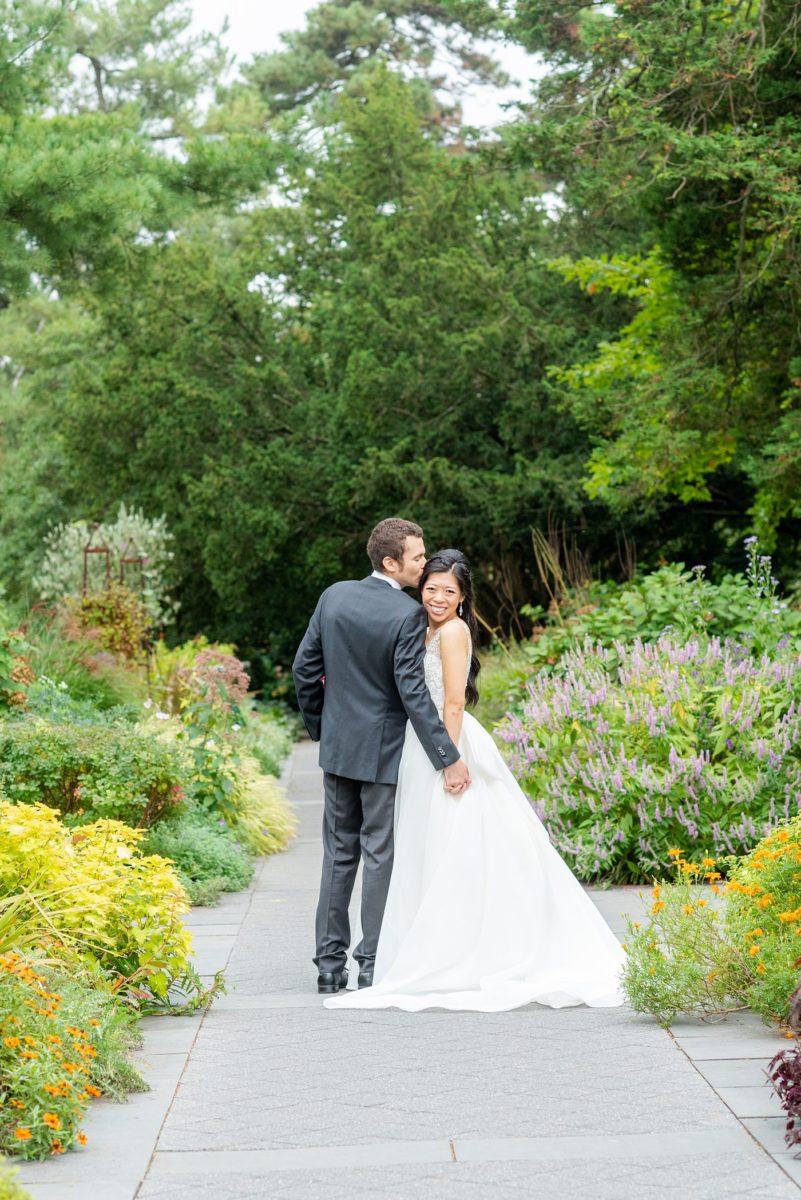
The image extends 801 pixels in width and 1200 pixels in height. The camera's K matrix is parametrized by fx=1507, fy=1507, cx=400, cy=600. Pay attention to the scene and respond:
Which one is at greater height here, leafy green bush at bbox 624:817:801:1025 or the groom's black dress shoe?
leafy green bush at bbox 624:817:801:1025

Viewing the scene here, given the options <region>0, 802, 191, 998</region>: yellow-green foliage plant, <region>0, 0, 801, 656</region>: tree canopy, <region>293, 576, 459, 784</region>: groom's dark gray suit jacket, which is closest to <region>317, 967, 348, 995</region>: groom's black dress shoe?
<region>0, 802, 191, 998</region>: yellow-green foliage plant

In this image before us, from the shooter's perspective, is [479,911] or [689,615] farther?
[689,615]

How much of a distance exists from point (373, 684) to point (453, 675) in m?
0.36

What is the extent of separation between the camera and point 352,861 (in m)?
6.72

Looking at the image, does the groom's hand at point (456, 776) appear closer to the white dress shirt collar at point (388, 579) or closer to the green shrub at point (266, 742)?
the white dress shirt collar at point (388, 579)

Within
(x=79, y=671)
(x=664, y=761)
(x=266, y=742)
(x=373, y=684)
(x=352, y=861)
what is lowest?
(x=266, y=742)

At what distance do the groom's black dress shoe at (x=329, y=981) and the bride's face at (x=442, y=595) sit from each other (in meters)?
1.63

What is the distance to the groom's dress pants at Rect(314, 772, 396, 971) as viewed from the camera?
21.6 ft

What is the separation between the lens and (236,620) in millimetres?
28594

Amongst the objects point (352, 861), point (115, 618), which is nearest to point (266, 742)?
point (115, 618)

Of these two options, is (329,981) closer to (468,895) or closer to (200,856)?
(468,895)

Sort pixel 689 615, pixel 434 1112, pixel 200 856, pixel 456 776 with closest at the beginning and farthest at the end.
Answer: pixel 434 1112, pixel 456 776, pixel 200 856, pixel 689 615

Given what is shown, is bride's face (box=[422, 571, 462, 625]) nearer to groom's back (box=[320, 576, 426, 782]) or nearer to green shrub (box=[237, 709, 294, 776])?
groom's back (box=[320, 576, 426, 782])

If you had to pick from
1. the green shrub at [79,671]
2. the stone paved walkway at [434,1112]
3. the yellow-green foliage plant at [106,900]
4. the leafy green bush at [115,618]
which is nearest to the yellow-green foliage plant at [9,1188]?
the stone paved walkway at [434,1112]
